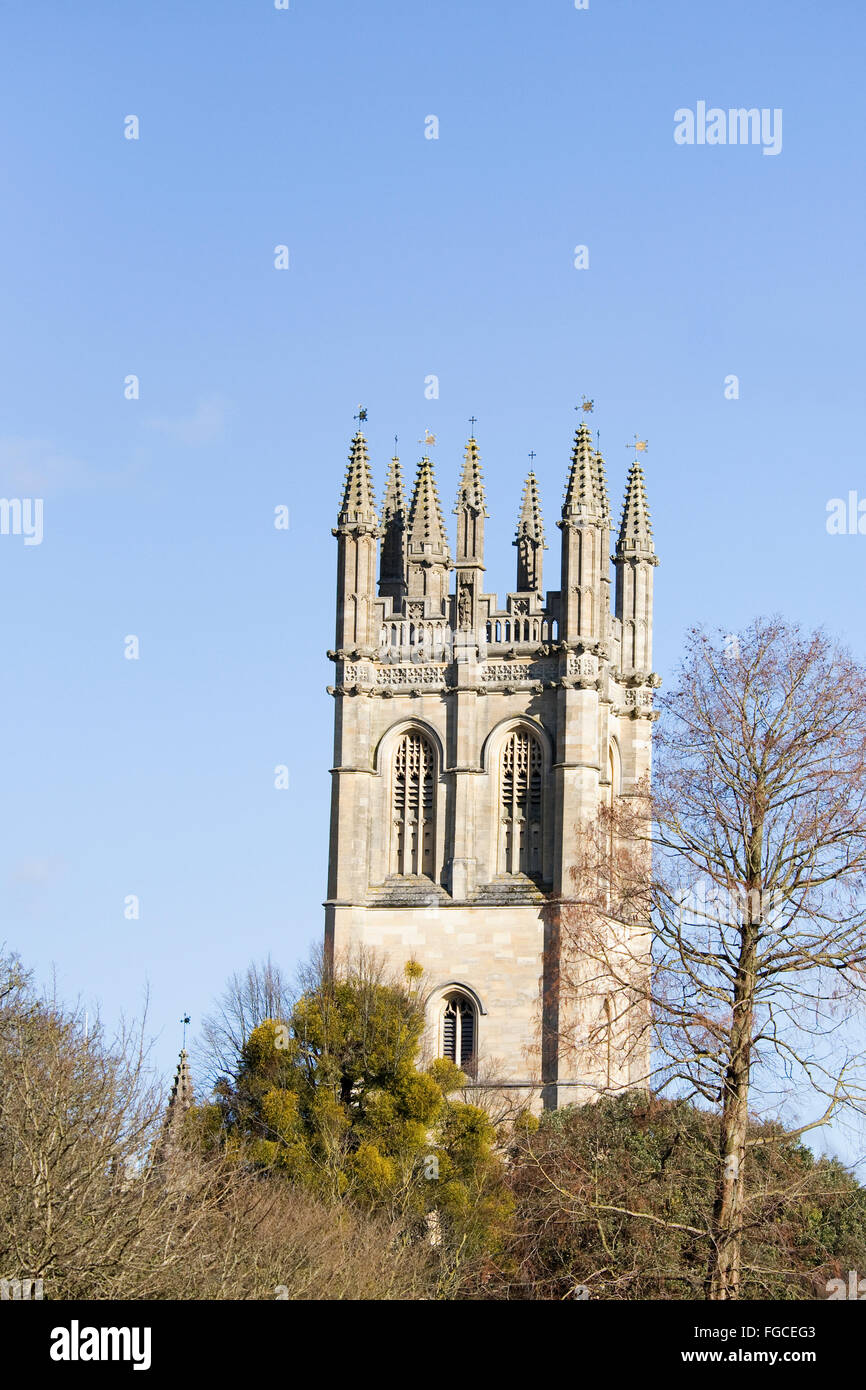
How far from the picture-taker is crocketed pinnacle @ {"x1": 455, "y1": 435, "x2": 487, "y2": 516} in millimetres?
77688

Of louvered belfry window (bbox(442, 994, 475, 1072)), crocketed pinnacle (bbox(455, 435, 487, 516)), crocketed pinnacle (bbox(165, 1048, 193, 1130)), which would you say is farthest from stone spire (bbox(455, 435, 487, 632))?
crocketed pinnacle (bbox(165, 1048, 193, 1130))

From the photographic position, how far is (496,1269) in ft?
135

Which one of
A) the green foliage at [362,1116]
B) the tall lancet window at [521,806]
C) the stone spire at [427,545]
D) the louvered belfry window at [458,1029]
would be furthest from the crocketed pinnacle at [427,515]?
the green foliage at [362,1116]

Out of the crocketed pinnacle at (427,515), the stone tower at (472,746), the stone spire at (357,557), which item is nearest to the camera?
the stone tower at (472,746)

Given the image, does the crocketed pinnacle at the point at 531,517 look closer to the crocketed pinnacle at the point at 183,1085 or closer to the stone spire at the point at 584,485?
the stone spire at the point at 584,485

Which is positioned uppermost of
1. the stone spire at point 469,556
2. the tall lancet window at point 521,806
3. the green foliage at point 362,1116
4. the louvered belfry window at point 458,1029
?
the stone spire at point 469,556

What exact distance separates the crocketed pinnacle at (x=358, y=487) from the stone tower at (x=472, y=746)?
6 centimetres

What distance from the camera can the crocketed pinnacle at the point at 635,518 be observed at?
267 ft

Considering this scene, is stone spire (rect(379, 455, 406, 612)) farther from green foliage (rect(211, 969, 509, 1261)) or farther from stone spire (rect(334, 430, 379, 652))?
green foliage (rect(211, 969, 509, 1261))

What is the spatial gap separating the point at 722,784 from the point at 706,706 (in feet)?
3.33

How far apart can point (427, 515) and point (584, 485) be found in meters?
5.13
